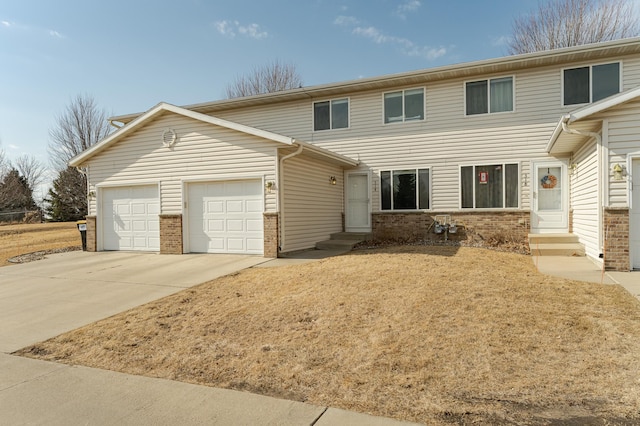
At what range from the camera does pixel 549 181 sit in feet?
37.7

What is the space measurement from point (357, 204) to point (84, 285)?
29.1ft

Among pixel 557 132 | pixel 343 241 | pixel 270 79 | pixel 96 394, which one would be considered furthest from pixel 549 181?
pixel 270 79

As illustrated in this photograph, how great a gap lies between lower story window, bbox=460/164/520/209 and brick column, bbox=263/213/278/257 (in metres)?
6.33

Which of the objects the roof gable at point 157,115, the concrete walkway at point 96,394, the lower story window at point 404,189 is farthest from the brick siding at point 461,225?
the concrete walkway at point 96,394

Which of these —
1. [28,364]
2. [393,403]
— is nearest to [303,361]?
[393,403]

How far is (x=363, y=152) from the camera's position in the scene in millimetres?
13539

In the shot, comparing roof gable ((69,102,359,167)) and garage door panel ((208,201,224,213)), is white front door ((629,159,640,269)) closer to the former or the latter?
roof gable ((69,102,359,167))

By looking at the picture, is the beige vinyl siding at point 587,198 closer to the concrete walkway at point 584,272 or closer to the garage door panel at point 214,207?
the concrete walkway at point 584,272

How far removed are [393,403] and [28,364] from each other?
3734 mm

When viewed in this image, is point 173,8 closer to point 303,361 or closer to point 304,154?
point 304,154

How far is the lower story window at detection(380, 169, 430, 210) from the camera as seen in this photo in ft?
42.2

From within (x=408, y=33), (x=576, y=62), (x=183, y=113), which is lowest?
(x=183, y=113)

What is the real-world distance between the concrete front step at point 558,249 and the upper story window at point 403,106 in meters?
5.50

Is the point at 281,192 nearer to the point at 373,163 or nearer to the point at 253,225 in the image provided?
the point at 253,225
